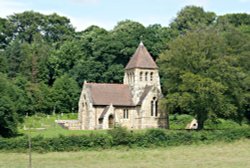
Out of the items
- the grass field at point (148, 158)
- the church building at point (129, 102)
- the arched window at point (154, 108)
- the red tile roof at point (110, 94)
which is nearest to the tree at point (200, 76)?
the arched window at point (154, 108)

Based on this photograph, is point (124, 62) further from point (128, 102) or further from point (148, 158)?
point (148, 158)

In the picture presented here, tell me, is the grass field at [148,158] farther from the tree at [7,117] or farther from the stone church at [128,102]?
the stone church at [128,102]

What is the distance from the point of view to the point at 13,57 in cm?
9744

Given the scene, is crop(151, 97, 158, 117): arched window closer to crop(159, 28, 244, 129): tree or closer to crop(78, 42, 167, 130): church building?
crop(78, 42, 167, 130): church building

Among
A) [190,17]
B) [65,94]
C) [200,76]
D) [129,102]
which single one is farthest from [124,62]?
[200,76]

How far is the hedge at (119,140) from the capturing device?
45688 millimetres

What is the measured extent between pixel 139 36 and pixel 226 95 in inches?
1311

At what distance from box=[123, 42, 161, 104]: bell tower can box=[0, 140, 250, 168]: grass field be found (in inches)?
883

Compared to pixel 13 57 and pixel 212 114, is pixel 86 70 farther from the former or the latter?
pixel 212 114

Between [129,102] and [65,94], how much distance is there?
1741cm

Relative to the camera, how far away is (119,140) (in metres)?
47.8

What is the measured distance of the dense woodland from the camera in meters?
60.3

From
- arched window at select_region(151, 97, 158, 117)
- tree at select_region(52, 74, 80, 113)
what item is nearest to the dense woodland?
tree at select_region(52, 74, 80, 113)

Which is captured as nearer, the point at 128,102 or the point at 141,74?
the point at 128,102
